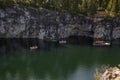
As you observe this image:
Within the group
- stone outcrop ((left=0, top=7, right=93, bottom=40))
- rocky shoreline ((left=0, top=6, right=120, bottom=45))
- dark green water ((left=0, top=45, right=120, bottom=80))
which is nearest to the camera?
dark green water ((left=0, top=45, right=120, bottom=80))

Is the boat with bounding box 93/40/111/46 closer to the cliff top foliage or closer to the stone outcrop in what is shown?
the stone outcrop

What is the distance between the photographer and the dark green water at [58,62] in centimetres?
9262

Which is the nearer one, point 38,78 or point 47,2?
point 38,78

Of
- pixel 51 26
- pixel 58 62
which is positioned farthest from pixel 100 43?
pixel 58 62

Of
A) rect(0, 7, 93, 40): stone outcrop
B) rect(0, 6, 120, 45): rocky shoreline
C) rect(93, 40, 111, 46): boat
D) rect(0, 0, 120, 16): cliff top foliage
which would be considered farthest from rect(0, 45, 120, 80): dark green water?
rect(0, 0, 120, 16): cliff top foliage

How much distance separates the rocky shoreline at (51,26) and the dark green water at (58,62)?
1592cm

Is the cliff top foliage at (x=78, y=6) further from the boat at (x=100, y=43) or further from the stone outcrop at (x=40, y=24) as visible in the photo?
the boat at (x=100, y=43)

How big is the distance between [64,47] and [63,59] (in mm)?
14926

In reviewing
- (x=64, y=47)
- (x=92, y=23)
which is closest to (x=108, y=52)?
(x=64, y=47)

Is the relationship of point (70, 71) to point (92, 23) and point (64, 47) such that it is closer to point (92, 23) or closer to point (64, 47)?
point (64, 47)

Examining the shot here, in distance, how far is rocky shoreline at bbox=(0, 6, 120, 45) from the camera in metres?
137

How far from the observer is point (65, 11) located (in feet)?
481

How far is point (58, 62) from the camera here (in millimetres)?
109375

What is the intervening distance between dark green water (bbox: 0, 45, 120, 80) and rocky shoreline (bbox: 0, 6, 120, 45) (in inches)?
627
